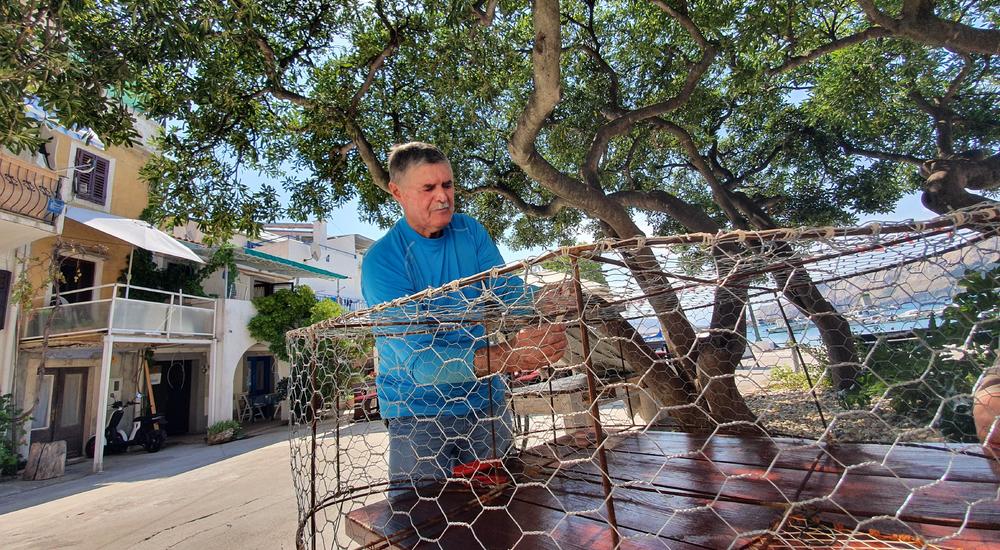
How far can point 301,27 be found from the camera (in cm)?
472

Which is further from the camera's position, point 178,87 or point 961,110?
point 961,110

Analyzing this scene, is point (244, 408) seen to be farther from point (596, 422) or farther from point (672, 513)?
point (596, 422)

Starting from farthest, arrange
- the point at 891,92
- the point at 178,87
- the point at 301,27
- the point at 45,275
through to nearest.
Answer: the point at 45,275 < the point at 891,92 < the point at 301,27 < the point at 178,87

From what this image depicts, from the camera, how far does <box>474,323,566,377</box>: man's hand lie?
159 cm

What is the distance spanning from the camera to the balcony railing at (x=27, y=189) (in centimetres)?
675

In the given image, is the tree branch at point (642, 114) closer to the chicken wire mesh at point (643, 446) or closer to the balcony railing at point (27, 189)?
the chicken wire mesh at point (643, 446)

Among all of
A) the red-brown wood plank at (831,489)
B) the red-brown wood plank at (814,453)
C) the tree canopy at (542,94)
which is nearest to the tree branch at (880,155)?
the tree canopy at (542,94)

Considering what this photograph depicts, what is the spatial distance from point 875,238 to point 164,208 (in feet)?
18.8

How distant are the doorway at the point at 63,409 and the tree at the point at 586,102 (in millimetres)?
7093

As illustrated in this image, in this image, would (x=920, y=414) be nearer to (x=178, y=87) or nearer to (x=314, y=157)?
(x=314, y=157)

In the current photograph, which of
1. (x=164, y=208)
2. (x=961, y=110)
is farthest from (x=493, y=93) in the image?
(x=961, y=110)

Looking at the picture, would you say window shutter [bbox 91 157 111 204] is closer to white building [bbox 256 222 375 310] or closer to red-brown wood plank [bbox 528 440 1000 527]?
white building [bbox 256 222 375 310]

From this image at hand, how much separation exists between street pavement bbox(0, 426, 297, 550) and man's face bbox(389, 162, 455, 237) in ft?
10.1

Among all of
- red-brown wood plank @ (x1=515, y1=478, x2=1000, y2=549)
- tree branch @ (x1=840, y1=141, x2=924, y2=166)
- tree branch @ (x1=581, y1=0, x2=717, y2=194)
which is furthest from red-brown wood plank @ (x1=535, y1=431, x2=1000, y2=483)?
tree branch @ (x1=840, y1=141, x2=924, y2=166)
